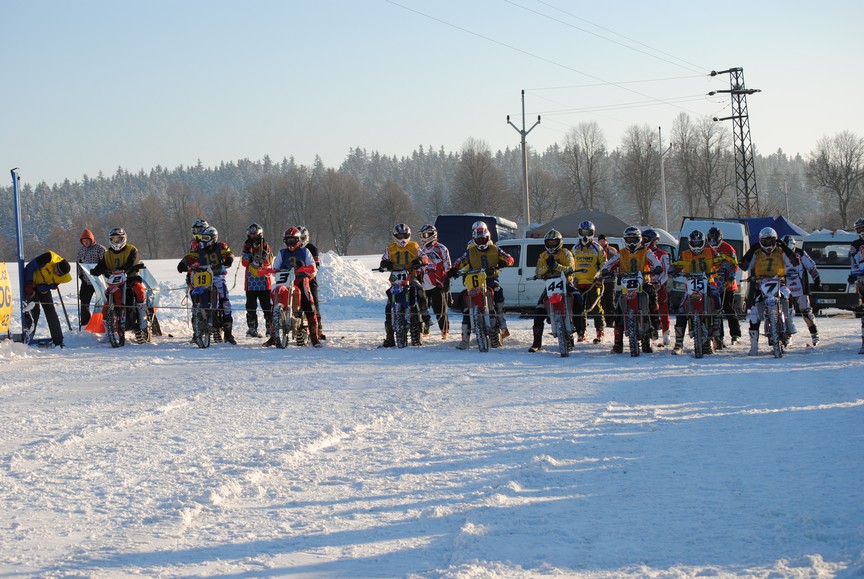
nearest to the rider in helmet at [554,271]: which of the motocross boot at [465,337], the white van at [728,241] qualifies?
the motocross boot at [465,337]

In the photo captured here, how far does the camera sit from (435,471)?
23.5 feet

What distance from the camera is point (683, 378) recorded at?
1198 cm

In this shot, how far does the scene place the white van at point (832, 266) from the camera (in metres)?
22.8

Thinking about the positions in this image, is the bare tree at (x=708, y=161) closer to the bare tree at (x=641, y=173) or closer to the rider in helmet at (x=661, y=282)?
the bare tree at (x=641, y=173)

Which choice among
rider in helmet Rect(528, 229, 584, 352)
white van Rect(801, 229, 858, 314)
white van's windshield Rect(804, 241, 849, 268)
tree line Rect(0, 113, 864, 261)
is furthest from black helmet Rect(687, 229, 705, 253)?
tree line Rect(0, 113, 864, 261)

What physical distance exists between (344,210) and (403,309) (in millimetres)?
89186

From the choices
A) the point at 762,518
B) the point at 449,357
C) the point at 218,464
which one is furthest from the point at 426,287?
the point at 762,518

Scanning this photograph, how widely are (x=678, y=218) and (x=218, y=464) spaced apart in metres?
132

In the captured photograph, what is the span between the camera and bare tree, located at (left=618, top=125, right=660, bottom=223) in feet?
315

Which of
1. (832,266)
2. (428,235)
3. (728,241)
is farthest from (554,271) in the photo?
(832,266)

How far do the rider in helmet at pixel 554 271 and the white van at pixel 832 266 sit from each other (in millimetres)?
9746

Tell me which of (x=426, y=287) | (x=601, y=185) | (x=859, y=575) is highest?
(x=601, y=185)

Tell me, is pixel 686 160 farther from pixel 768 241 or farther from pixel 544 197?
pixel 768 241

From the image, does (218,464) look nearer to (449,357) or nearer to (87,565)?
(87,565)
